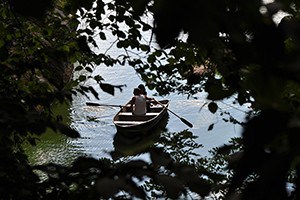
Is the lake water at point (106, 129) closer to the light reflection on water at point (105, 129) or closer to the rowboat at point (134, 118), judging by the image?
the light reflection on water at point (105, 129)

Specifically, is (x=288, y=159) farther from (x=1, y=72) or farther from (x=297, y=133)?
(x=1, y=72)

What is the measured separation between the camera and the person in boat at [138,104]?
31.8ft

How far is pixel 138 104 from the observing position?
10.0 meters

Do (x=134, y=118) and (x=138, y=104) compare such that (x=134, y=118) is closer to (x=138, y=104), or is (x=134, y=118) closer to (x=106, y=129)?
(x=138, y=104)

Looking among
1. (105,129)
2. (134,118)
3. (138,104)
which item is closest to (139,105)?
(138,104)

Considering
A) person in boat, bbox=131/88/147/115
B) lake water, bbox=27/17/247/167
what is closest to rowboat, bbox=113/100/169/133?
person in boat, bbox=131/88/147/115

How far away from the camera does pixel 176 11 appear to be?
0.53 m

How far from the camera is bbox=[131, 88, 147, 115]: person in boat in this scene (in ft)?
31.8

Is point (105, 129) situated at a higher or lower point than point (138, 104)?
lower

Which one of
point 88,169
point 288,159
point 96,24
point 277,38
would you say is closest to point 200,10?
point 277,38

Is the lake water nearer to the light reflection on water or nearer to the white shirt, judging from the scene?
the light reflection on water

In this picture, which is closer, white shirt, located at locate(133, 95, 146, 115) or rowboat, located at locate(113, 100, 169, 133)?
white shirt, located at locate(133, 95, 146, 115)

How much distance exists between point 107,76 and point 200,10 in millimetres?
13819

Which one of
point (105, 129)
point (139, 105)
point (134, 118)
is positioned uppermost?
point (139, 105)
